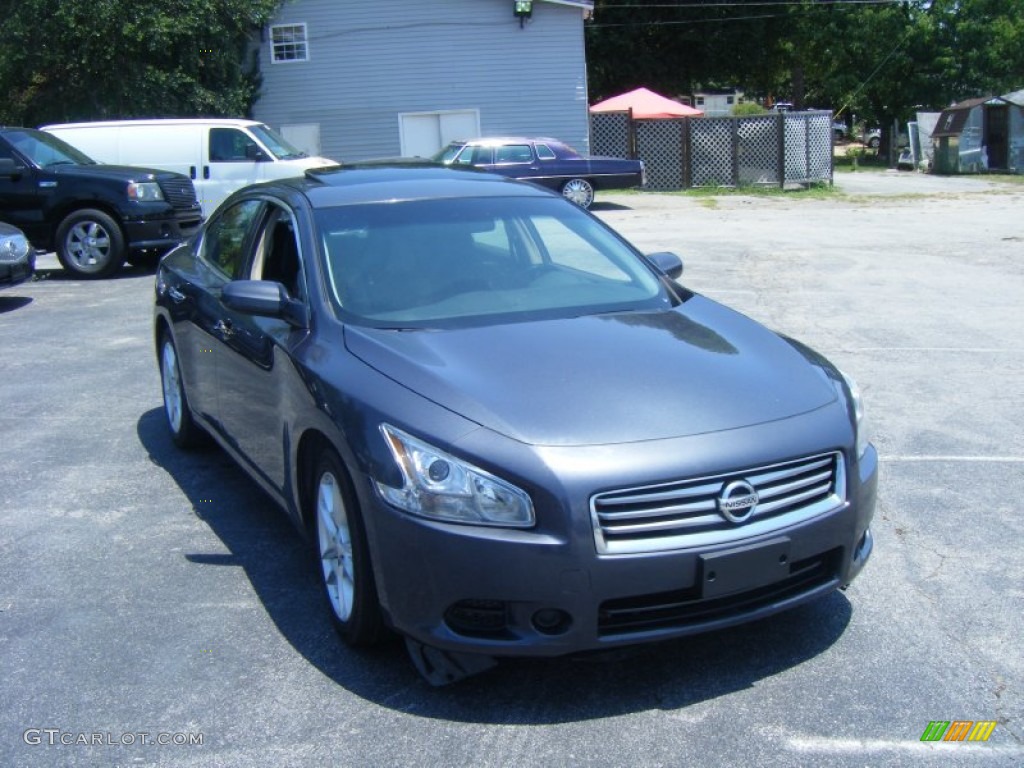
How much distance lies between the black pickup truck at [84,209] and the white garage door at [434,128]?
15.2m

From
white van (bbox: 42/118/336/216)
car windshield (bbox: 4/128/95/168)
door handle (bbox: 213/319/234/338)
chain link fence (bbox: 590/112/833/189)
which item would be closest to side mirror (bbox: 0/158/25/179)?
car windshield (bbox: 4/128/95/168)

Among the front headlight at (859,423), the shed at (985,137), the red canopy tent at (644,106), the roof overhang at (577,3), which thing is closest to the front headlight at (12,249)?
the front headlight at (859,423)

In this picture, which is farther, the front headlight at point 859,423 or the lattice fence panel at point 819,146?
the lattice fence panel at point 819,146

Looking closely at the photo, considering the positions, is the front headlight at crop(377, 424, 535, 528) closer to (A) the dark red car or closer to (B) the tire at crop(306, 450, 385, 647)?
(B) the tire at crop(306, 450, 385, 647)

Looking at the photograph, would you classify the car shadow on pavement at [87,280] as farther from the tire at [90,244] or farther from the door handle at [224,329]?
the door handle at [224,329]

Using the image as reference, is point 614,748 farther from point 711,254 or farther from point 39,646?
point 711,254

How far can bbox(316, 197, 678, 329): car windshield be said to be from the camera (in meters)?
4.45

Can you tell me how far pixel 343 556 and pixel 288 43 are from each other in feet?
88.8

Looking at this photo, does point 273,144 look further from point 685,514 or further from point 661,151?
point 685,514

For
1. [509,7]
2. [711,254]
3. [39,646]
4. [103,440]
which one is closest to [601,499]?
[39,646]

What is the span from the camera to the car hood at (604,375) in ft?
11.5

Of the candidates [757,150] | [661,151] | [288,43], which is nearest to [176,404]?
[661,151]

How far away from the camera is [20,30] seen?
23953mm

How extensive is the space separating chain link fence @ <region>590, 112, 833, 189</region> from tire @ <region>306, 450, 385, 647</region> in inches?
988
